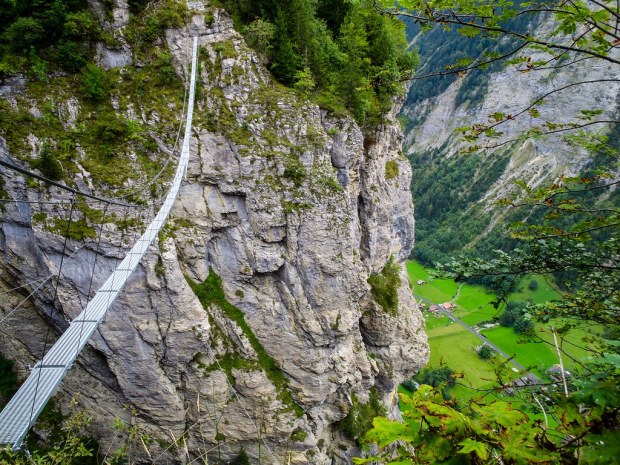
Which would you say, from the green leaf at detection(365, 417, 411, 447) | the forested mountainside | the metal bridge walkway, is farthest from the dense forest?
the forested mountainside

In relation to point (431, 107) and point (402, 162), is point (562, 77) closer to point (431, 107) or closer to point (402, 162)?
point (431, 107)

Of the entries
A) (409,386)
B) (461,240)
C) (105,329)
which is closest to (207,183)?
(105,329)

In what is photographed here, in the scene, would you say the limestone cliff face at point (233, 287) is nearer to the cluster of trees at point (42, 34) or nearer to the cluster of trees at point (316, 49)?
the cluster of trees at point (316, 49)

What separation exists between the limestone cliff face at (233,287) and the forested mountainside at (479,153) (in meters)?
67.5

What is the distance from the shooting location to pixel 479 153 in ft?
346

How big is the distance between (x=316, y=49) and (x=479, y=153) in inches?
4069

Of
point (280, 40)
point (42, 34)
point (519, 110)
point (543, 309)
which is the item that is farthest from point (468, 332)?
point (42, 34)

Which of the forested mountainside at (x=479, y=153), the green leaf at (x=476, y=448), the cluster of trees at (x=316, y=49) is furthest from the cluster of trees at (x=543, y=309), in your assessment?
the forested mountainside at (x=479, y=153)

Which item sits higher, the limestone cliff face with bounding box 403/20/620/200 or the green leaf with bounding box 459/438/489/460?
the limestone cliff face with bounding box 403/20/620/200

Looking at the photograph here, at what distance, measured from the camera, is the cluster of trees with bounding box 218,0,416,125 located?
16438 mm

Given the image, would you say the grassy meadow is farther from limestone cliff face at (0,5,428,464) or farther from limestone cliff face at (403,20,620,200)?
limestone cliff face at (0,5,428,464)

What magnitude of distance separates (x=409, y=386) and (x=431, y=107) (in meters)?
134

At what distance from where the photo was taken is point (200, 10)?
1612 centimetres

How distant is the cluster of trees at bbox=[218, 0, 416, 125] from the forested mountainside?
65.9m
